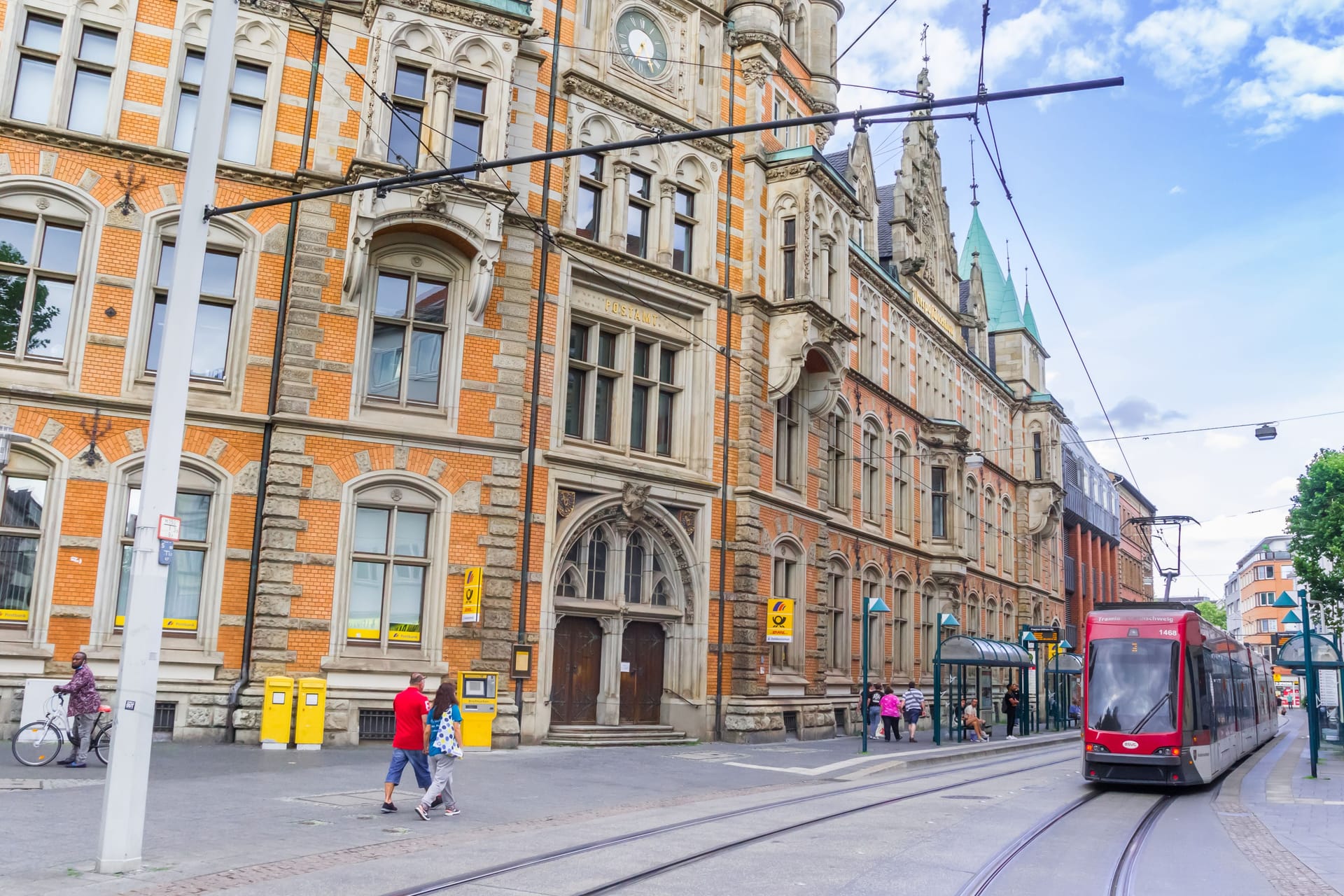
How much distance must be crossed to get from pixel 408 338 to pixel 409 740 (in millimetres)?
9934

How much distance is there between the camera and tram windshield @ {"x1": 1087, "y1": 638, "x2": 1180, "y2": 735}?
58.0 ft

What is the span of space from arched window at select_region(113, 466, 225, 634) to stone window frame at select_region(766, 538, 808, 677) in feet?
41.1

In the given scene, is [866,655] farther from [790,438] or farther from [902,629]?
[902,629]

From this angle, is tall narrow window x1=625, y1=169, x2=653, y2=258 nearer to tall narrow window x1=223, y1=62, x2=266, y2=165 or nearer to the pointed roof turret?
tall narrow window x1=223, y1=62, x2=266, y2=165

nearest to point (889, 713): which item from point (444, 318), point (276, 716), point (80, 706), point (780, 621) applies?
point (780, 621)

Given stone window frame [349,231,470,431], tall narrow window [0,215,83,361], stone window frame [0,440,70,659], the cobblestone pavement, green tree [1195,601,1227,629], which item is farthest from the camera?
green tree [1195,601,1227,629]

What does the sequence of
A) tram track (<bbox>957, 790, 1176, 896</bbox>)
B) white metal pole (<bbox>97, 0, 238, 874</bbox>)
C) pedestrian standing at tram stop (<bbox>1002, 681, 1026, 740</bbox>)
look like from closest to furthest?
white metal pole (<bbox>97, 0, 238, 874</bbox>) → tram track (<bbox>957, 790, 1176, 896</bbox>) → pedestrian standing at tram stop (<bbox>1002, 681, 1026, 740</bbox>)

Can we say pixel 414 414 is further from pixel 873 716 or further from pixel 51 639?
pixel 873 716

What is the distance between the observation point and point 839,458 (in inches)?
1305

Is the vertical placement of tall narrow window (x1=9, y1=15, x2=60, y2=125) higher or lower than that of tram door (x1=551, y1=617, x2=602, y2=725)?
higher

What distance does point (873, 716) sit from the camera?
33000 mm

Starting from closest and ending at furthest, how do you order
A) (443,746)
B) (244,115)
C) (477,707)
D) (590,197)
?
(443,746) < (477,707) < (244,115) < (590,197)

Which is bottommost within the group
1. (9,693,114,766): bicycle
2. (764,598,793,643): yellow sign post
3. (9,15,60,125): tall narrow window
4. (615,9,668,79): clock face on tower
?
(9,693,114,766): bicycle

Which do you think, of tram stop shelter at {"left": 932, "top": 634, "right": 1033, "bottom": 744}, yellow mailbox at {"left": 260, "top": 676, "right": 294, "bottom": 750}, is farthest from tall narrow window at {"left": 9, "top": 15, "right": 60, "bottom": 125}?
tram stop shelter at {"left": 932, "top": 634, "right": 1033, "bottom": 744}
